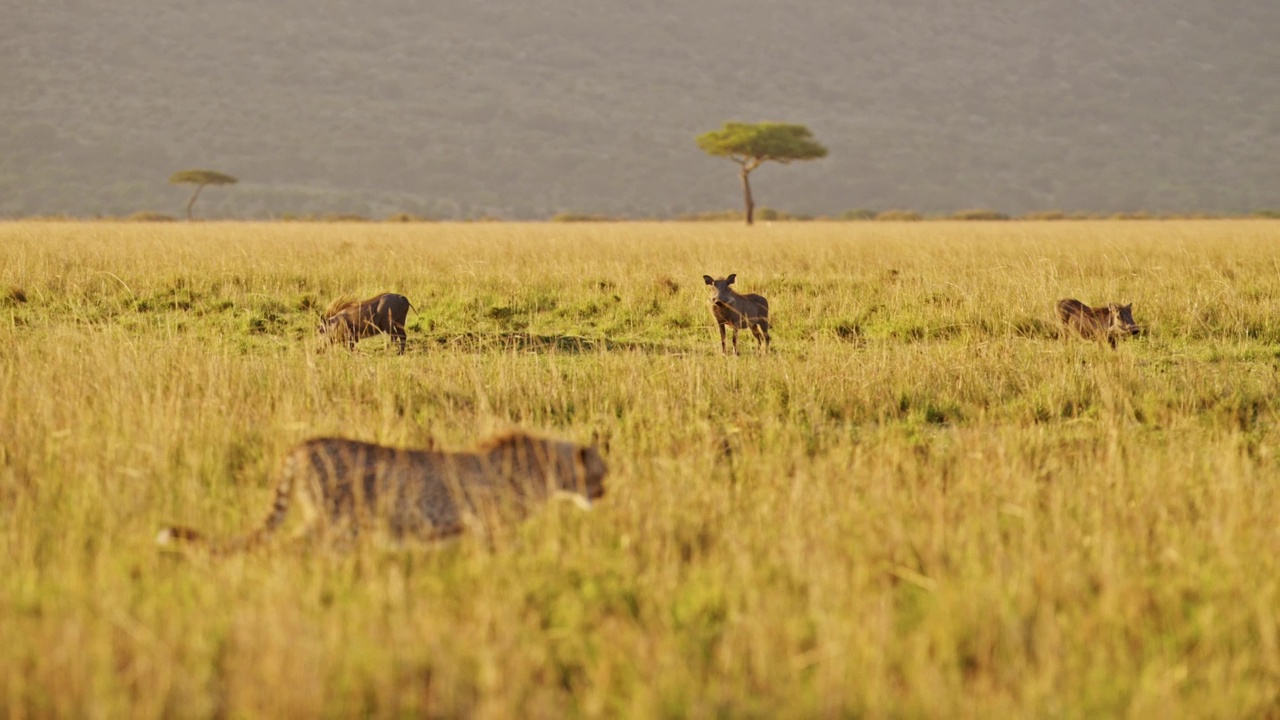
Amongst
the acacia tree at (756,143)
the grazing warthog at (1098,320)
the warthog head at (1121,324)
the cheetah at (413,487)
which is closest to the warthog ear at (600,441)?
the cheetah at (413,487)

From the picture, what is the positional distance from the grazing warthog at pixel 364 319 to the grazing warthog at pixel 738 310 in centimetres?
297

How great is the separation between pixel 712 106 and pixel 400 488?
156458 millimetres

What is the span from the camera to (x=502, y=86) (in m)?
155

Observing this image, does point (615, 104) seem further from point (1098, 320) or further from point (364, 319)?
point (1098, 320)

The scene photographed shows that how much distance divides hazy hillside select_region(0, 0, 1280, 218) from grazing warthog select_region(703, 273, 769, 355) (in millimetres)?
100911

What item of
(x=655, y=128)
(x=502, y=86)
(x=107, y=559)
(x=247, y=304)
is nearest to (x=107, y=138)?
(x=502, y=86)

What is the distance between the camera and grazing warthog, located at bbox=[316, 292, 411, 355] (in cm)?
1102

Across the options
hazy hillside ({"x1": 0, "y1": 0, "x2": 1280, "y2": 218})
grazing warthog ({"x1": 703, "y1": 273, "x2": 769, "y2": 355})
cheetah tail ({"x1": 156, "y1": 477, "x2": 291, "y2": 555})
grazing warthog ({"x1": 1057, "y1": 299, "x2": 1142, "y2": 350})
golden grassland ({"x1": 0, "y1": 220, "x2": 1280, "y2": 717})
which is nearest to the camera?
golden grassland ({"x1": 0, "y1": 220, "x2": 1280, "y2": 717})

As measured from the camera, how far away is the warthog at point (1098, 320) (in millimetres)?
10898

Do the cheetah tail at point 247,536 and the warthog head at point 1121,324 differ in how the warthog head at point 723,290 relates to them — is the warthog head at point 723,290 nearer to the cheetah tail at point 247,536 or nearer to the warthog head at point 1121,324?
the warthog head at point 1121,324

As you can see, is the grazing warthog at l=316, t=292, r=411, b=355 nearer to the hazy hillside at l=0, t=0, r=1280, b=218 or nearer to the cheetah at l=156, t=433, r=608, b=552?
the cheetah at l=156, t=433, r=608, b=552

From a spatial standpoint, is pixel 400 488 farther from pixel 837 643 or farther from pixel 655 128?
pixel 655 128

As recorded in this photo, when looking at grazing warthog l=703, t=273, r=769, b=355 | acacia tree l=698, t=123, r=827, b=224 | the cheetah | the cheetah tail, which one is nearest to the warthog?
grazing warthog l=703, t=273, r=769, b=355

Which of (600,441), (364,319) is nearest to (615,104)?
(364,319)
